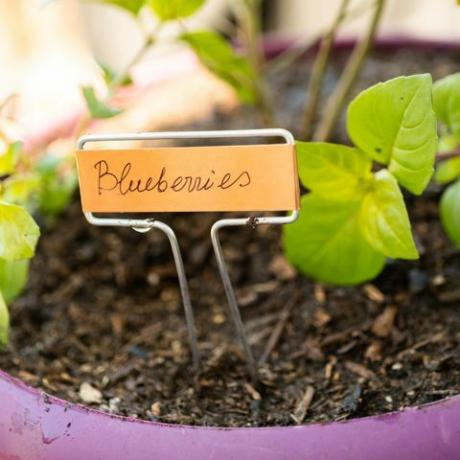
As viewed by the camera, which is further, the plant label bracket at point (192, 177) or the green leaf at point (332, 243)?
the green leaf at point (332, 243)

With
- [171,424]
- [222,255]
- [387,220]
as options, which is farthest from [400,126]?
[171,424]

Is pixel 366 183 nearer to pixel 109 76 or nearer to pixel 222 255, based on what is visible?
pixel 222 255

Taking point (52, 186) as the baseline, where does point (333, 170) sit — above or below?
above

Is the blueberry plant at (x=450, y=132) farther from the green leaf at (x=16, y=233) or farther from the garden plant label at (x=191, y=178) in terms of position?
the green leaf at (x=16, y=233)

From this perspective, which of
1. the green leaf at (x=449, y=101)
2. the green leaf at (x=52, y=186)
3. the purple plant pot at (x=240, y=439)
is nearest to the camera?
the purple plant pot at (x=240, y=439)

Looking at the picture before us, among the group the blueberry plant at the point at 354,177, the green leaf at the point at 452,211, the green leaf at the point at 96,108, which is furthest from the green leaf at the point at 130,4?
the green leaf at the point at 452,211

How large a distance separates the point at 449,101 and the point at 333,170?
4.4 inches

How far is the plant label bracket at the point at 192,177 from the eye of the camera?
531 mm

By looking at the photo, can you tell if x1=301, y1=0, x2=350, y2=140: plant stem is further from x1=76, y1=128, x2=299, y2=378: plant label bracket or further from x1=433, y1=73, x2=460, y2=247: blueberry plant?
x1=76, y1=128, x2=299, y2=378: plant label bracket

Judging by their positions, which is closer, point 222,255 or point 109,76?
point 222,255

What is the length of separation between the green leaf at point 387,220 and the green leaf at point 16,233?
27 centimetres

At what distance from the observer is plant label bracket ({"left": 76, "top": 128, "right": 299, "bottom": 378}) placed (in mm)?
531

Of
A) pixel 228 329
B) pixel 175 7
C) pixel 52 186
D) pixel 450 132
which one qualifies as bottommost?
pixel 228 329

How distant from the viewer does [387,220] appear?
0.57 meters
